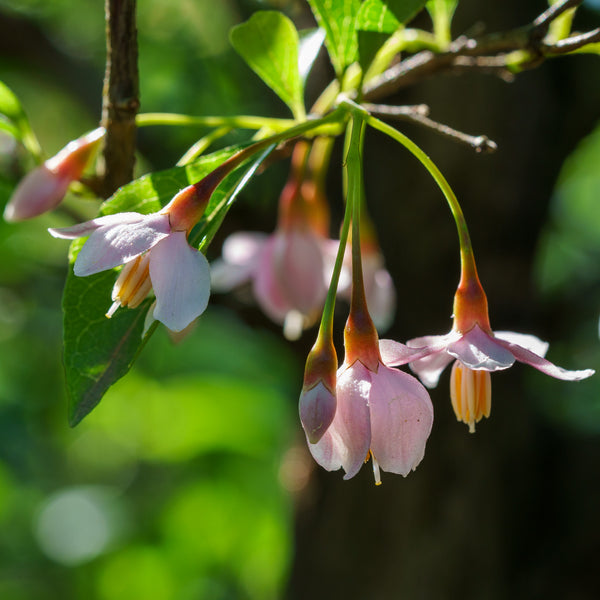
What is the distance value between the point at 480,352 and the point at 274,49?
28 cm

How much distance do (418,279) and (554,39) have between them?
2.15 feet

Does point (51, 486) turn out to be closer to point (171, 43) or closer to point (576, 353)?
point (171, 43)

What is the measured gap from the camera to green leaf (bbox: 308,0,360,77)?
533 mm

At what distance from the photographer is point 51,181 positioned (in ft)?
1.88

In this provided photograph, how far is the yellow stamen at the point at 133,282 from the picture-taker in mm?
455

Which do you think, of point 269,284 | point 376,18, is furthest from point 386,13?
point 269,284

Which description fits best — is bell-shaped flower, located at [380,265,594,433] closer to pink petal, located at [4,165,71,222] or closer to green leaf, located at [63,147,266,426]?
green leaf, located at [63,147,266,426]

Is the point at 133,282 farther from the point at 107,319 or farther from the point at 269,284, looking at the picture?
the point at 269,284

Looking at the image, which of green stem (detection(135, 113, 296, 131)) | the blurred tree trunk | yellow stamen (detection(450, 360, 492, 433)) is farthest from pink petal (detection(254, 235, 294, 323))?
the blurred tree trunk

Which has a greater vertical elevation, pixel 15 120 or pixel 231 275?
pixel 15 120

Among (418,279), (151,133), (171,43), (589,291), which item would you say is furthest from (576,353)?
(171,43)

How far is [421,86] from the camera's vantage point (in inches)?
52.6

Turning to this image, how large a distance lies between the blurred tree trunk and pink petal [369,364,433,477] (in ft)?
2.62

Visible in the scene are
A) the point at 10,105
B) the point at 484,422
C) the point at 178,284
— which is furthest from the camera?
the point at 484,422
